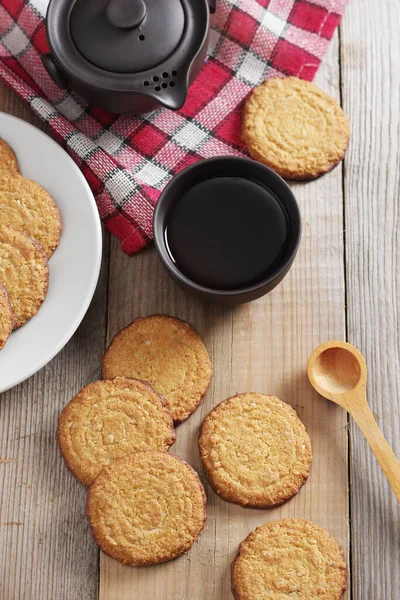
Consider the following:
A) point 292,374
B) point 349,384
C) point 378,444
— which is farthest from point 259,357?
point 378,444

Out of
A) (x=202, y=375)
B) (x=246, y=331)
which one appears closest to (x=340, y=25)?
(x=246, y=331)

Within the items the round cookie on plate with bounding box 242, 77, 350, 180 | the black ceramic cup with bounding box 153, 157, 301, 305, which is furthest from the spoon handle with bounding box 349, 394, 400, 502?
the round cookie on plate with bounding box 242, 77, 350, 180

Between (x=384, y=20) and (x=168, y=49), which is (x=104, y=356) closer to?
(x=168, y=49)

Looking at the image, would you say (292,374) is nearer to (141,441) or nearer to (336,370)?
(336,370)

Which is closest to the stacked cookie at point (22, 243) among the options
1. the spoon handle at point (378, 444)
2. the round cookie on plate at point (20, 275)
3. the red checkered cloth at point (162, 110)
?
the round cookie on plate at point (20, 275)

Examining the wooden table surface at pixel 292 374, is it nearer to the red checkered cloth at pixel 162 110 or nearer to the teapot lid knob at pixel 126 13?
the red checkered cloth at pixel 162 110
